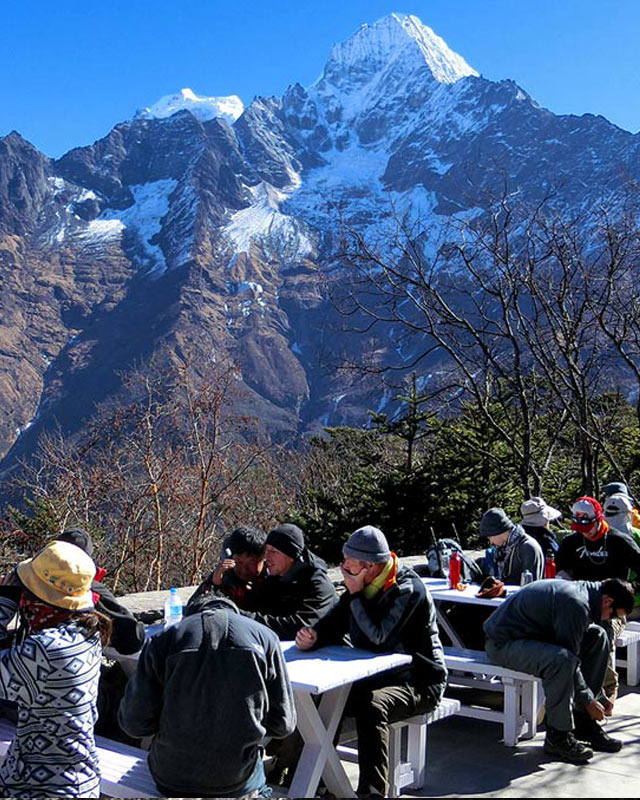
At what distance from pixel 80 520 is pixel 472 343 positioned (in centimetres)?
917

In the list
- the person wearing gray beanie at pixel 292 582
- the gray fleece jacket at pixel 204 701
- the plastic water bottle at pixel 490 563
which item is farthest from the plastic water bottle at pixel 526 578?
the gray fleece jacket at pixel 204 701

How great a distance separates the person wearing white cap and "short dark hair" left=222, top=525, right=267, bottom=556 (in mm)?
2780

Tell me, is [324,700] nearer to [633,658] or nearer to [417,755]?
[417,755]

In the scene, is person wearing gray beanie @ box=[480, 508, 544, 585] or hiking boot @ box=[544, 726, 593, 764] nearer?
hiking boot @ box=[544, 726, 593, 764]

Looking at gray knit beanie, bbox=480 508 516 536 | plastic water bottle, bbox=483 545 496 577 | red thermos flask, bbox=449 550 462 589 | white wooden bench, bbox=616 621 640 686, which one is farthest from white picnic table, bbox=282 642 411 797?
white wooden bench, bbox=616 621 640 686

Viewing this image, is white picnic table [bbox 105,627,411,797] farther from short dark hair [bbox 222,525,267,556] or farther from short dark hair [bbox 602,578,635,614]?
short dark hair [bbox 602,578,635,614]

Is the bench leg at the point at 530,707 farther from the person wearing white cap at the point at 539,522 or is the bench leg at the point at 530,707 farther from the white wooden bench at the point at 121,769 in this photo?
the white wooden bench at the point at 121,769

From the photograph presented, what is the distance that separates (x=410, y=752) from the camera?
175 inches

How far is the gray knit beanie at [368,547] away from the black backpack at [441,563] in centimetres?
224

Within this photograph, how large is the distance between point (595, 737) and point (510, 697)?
1.64ft

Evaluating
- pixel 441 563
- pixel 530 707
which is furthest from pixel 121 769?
pixel 441 563

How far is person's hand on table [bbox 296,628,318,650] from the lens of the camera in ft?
14.0

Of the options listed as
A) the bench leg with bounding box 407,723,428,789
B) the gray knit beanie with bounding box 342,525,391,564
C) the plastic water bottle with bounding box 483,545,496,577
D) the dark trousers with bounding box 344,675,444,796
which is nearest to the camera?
the dark trousers with bounding box 344,675,444,796

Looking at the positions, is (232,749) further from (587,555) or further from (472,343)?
(472,343)
